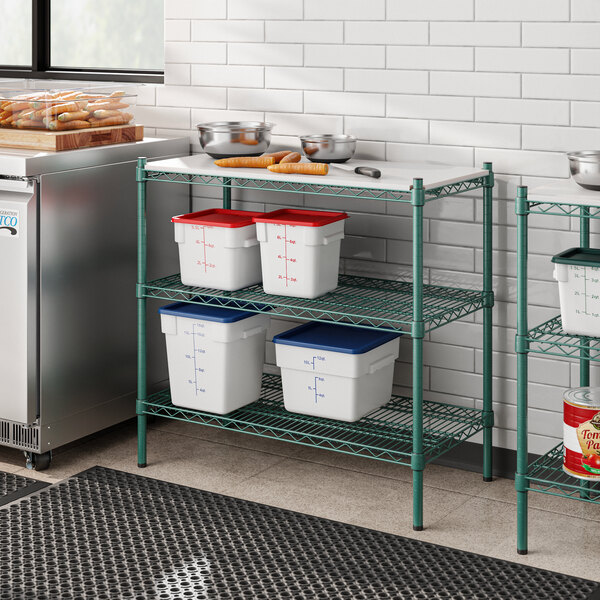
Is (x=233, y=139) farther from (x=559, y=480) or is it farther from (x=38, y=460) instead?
(x=559, y=480)

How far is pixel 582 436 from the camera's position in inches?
116

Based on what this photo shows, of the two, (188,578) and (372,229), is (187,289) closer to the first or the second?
(372,229)

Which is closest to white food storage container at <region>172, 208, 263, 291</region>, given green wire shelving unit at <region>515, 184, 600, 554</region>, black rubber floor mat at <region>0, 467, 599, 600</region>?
black rubber floor mat at <region>0, 467, 599, 600</region>

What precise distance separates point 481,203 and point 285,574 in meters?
1.39

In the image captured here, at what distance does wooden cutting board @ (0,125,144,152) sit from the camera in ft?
11.8

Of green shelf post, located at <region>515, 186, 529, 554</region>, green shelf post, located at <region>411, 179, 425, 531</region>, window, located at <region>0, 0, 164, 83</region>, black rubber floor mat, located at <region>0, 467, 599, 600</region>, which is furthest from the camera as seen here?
window, located at <region>0, 0, 164, 83</region>

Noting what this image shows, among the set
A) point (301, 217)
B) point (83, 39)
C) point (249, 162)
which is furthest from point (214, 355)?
point (83, 39)

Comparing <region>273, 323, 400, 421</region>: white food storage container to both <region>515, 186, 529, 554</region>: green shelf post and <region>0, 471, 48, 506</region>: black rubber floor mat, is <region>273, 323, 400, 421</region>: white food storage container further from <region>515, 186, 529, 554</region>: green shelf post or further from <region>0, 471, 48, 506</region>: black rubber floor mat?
<region>0, 471, 48, 506</region>: black rubber floor mat

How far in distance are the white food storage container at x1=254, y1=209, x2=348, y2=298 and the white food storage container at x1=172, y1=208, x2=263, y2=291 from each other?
0.08m

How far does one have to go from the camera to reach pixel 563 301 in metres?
2.91

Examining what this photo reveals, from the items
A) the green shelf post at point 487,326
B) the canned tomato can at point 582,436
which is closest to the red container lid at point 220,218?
the green shelf post at point 487,326

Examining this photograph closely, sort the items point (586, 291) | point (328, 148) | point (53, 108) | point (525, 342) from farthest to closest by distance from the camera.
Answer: point (53, 108) → point (328, 148) → point (525, 342) → point (586, 291)

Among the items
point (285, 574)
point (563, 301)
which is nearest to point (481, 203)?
point (563, 301)

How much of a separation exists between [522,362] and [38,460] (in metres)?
1.68
